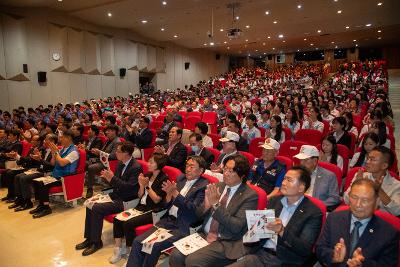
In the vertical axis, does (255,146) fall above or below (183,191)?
above

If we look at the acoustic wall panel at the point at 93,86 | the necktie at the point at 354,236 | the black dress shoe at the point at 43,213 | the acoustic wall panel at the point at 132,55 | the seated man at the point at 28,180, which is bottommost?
the black dress shoe at the point at 43,213

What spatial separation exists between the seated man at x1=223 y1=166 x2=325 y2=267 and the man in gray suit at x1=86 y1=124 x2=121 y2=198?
340cm

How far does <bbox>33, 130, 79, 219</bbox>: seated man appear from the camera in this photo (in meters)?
4.58

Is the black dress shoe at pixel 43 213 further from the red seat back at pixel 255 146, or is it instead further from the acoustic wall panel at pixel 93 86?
the acoustic wall panel at pixel 93 86

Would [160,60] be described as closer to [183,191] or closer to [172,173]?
[172,173]

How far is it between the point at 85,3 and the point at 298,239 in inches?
487

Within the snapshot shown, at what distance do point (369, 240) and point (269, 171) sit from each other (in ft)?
5.12

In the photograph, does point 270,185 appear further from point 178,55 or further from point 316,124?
point 178,55

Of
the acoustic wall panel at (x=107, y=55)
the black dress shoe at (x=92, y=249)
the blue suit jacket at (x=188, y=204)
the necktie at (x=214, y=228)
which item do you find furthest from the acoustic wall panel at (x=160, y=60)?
the necktie at (x=214, y=228)

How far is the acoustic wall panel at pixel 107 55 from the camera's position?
51.6 feet

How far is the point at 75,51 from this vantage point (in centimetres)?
1398

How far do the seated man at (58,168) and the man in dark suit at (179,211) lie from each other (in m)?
2.21

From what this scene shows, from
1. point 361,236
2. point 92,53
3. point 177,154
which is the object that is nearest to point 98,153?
point 177,154

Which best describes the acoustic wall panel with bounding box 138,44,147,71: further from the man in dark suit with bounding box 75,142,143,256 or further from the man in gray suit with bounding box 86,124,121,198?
the man in dark suit with bounding box 75,142,143,256
